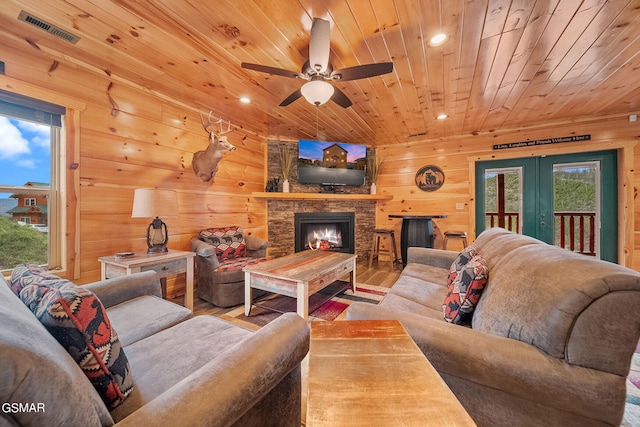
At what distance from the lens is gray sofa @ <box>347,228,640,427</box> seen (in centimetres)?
78

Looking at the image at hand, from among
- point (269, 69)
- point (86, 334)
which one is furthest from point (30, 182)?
point (86, 334)

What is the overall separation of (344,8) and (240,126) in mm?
2536

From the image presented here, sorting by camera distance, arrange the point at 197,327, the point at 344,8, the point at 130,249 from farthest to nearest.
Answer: the point at 130,249 → the point at 344,8 → the point at 197,327

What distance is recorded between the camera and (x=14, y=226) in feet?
6.49

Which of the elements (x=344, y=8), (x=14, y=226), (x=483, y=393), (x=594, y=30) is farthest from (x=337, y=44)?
(x=14, y=226)

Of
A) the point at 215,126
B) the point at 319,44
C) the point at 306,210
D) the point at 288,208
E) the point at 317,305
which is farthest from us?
Answer: the point at 306,210

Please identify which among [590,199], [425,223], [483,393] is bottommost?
[483,393]

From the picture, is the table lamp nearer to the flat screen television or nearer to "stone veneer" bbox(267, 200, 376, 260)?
"stone veneer" bbox(267, 200, 376, 260)

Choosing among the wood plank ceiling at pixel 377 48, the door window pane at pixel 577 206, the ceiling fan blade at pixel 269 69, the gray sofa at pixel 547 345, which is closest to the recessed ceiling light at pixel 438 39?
the wood plank ceiling at pixel 377 48

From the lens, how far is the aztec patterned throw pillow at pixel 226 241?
3.01 meters

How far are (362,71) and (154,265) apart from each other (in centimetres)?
236

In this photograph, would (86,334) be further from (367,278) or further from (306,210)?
(306,210)

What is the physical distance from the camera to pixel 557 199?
12.5 ft

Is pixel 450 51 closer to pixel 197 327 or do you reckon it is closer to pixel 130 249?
pixel 197 327
